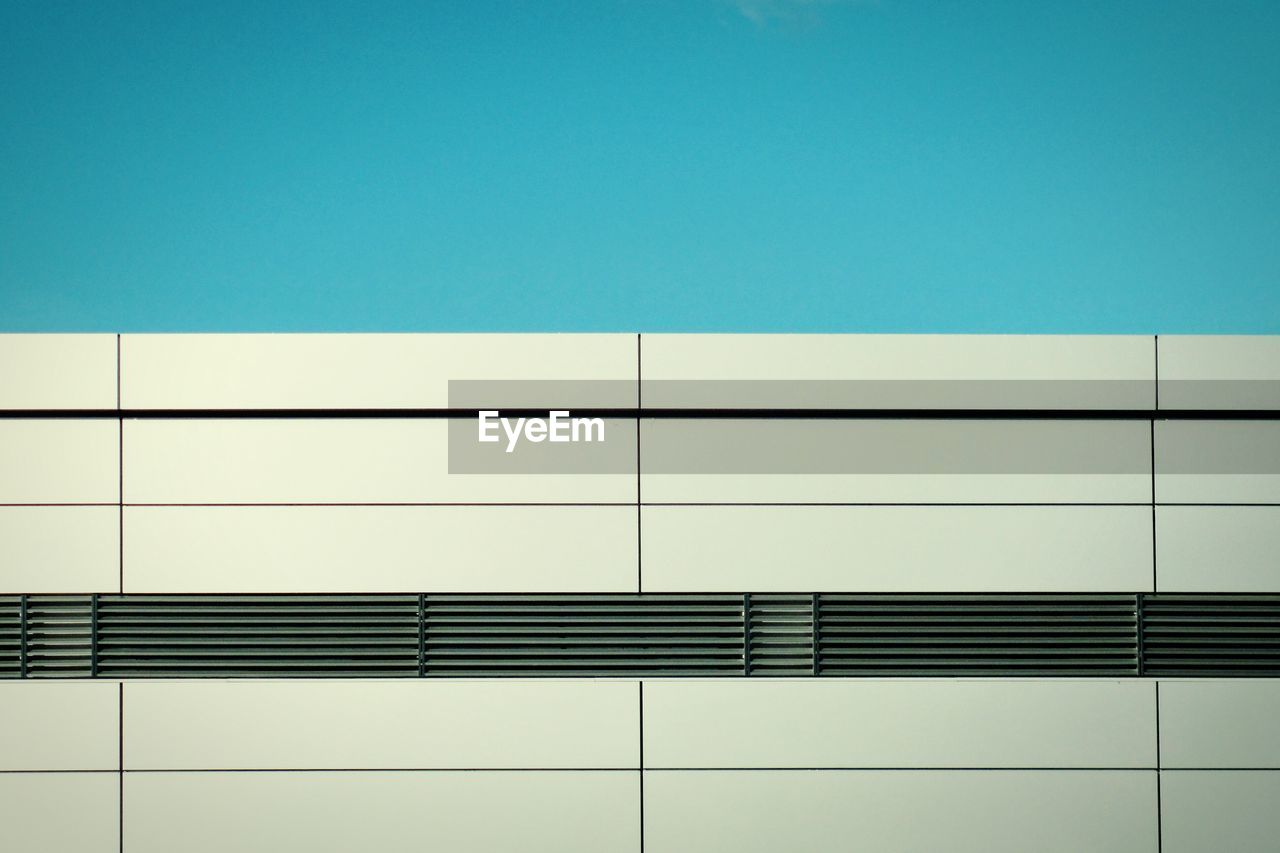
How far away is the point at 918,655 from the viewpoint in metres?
6.49

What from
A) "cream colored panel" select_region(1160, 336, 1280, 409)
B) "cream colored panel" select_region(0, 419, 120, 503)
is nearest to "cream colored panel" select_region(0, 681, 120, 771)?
"cream colored panel" select_region(0, 419, 120, 503)

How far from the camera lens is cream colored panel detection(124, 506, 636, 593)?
646cm

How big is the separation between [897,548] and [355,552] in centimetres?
310

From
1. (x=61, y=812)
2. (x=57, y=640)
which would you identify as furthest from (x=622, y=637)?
(x=61, y=812)

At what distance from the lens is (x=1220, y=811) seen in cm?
647

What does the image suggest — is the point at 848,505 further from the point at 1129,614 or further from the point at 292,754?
the point at 292,754

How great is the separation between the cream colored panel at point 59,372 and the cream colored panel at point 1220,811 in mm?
6447

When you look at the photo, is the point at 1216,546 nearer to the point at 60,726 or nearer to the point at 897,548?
the point at 897,548

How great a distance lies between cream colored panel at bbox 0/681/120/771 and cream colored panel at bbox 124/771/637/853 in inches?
10.7

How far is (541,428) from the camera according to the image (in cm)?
646

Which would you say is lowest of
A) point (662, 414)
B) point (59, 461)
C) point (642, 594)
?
point (642, 594)

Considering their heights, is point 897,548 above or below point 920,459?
below

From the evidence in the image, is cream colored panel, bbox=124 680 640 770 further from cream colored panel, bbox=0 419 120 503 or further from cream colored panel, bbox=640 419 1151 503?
cream colored panel, bbox=640 419 1151 503
